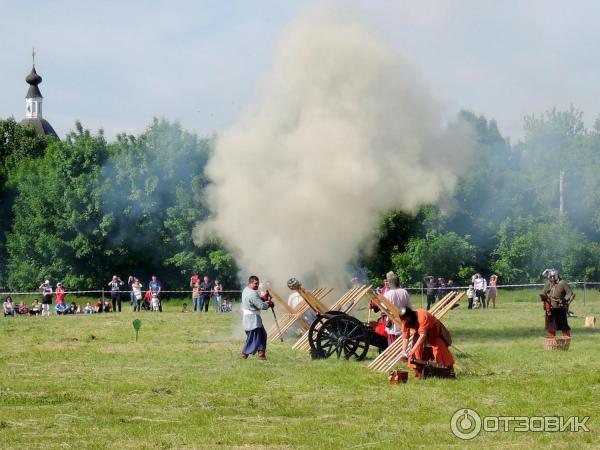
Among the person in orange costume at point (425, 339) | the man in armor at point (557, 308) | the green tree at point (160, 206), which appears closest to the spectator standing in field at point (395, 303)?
the person in orange costume at point (425, 339)

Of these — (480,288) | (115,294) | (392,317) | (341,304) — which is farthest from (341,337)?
(115,294)

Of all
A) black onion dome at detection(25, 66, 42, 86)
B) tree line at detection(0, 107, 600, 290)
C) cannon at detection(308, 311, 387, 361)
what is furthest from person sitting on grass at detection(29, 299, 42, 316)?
black onion dome at detection(25, 66, 42, 86)

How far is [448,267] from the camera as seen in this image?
155ft

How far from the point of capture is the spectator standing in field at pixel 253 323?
19516 mm

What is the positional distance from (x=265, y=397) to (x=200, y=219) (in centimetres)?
3081

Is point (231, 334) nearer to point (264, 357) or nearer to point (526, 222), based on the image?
point (264, 357)

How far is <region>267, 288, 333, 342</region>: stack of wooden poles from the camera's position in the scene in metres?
22.6

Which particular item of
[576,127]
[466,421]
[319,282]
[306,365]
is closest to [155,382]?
[306,365]

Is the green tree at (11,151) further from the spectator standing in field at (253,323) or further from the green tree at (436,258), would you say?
the spectator standing in field at (253,323)

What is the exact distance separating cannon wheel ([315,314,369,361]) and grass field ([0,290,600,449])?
466 mm

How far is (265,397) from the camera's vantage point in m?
14.4

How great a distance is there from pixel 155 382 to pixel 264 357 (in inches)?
144

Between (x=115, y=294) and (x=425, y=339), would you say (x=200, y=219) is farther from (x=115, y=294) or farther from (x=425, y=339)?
(x=425, y=339)

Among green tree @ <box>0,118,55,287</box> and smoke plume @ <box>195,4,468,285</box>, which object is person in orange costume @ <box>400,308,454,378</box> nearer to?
smoke plume @ <box>195,4,468,285</box>
